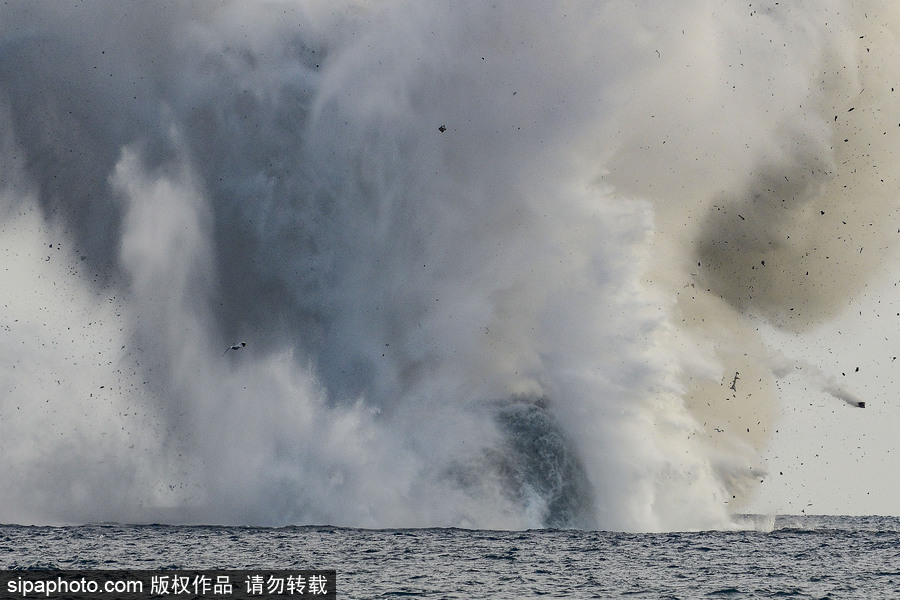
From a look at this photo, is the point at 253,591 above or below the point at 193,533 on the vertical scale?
below

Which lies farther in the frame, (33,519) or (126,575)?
(33,519)

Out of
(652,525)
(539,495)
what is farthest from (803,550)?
(539,495)

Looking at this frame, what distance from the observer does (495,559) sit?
6525cm

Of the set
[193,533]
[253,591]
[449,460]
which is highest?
[449,460]

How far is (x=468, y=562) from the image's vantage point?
209 ft

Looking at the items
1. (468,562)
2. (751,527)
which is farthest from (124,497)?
(751,527)

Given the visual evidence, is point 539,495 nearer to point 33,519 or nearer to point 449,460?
point 449,460

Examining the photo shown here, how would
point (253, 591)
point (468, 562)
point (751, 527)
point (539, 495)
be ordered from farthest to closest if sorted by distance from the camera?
point (751, 527), point (539, 495), point (468, 562), point (253, 591)

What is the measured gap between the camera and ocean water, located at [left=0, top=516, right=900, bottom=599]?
56656 mm

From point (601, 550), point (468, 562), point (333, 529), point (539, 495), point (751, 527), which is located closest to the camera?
point (468, 562)

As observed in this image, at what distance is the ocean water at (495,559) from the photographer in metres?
56.7

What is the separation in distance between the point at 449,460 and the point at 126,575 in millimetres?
29651

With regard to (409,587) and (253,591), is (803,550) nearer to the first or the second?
(409,587)

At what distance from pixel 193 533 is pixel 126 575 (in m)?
20.3
